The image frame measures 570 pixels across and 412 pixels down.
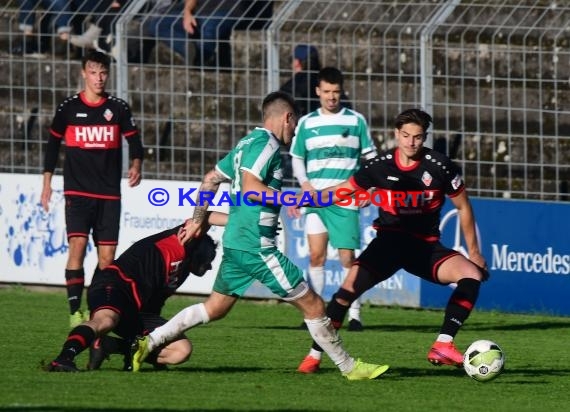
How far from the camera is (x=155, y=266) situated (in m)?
10.0

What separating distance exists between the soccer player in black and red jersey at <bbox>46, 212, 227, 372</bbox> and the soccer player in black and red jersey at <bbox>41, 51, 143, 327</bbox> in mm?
3452

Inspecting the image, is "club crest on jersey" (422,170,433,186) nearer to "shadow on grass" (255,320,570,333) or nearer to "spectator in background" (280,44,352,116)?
"shadow on grass" (255,320,570,333)

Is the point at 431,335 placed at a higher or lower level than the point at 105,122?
lower

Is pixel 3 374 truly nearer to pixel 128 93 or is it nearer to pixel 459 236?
pixel 459 236

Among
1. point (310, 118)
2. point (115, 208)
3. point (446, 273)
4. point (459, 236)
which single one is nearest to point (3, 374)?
point (446, 273)

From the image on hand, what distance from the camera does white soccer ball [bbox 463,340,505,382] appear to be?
9766 mm

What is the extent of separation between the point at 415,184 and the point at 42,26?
29.4 ft

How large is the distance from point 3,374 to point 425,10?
8441 millimetres

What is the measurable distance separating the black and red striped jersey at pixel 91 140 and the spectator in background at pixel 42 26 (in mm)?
4360

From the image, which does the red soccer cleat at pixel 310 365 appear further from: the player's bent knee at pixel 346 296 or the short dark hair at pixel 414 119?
the short dark hair at pixel 414 119

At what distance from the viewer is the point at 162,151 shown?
17.5 m

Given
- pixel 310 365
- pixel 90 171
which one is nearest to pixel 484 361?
pixel 310 365

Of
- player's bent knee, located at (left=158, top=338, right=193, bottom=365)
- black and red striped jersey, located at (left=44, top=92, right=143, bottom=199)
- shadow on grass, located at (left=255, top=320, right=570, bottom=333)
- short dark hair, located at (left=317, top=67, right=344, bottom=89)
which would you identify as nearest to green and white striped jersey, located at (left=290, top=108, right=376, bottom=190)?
short dark hair, located at (left=317, top=67, right=344, bottom=89)

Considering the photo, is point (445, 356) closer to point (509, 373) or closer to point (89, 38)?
point (509, 373)
